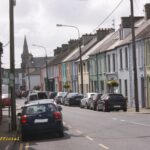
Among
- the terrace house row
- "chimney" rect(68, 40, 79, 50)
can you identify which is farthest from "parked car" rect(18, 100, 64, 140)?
"chimney" rect(68, 40, 79, 50)

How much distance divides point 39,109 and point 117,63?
35297 millimetres

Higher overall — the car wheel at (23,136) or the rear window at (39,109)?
the rear window at (39,109)

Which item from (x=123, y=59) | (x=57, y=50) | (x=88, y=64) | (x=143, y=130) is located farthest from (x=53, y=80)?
(x=143, y=130)

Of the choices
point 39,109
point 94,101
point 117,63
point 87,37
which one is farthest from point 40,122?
point 87,37

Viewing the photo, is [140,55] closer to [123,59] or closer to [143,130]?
[123,59]

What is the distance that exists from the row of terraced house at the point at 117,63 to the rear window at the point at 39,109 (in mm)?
25069

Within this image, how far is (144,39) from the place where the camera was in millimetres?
47562

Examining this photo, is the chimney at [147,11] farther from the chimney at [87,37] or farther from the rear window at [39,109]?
the rear window at [39,109]

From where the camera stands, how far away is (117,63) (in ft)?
189

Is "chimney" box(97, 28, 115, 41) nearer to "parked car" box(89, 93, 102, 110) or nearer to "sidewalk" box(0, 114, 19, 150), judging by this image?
"parked car" box(89, 93, 102, 110)

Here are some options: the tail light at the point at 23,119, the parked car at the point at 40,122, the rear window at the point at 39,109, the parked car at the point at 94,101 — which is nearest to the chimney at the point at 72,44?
the parked car at the point at 94,101

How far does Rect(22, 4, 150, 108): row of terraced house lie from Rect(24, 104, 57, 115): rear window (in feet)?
82.2

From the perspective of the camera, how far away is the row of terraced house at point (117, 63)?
1911 inches

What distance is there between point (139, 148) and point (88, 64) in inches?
2228
